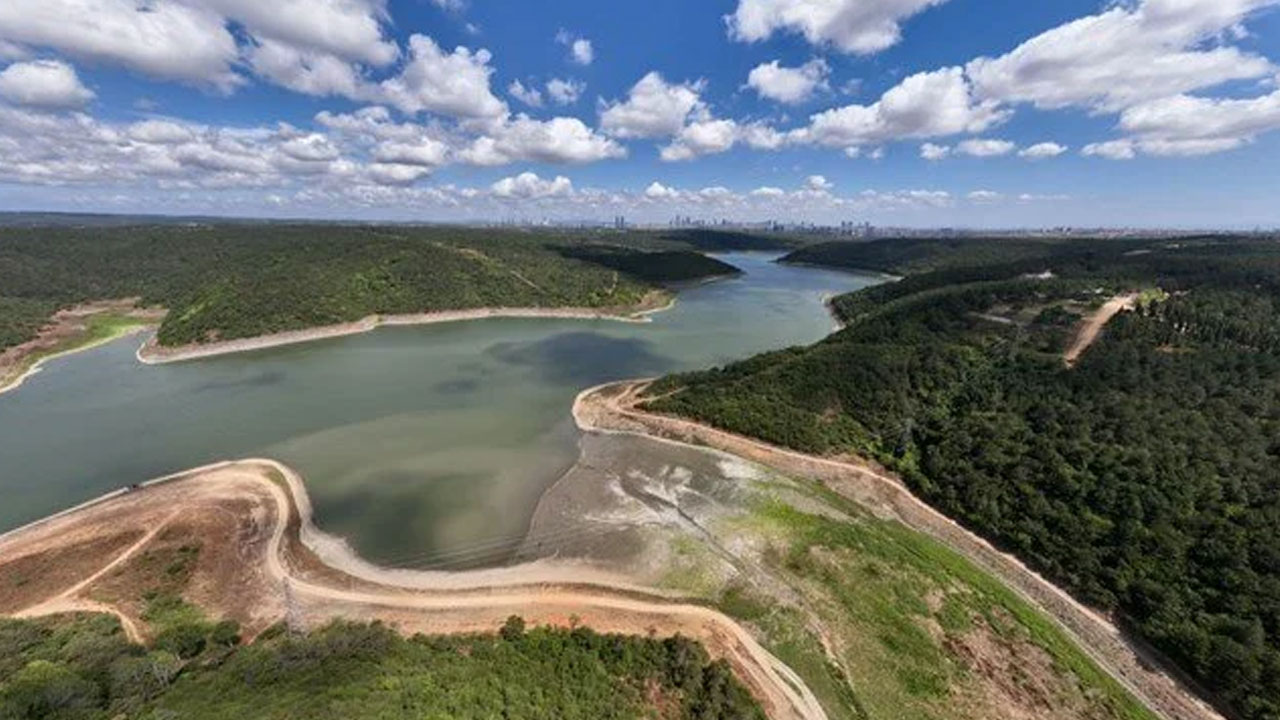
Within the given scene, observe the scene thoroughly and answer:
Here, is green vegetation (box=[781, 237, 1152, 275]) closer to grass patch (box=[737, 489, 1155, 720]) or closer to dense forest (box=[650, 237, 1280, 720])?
dense forest (box=[650, 237, 1280, 720])

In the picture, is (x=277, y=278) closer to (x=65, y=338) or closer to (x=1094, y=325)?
(x=65, y=338)

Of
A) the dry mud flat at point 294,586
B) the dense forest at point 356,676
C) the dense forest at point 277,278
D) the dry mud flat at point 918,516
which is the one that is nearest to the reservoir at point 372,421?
the dry mud flat at point 294,586

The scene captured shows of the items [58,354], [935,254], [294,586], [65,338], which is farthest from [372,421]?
[935,254]

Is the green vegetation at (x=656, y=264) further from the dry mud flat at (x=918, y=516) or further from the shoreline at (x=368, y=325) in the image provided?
the dry mud flat at (x=918, y=516)

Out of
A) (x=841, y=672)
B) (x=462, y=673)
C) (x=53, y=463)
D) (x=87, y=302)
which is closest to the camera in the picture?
(x=462, y=673)

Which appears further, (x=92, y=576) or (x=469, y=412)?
(x=469, y=412)

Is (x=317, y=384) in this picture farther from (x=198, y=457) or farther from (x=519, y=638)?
(x=519, y=638)

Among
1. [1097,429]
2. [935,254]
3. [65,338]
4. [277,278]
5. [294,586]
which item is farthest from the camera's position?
[935,254]

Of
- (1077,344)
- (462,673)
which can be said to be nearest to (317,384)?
(462,673)
